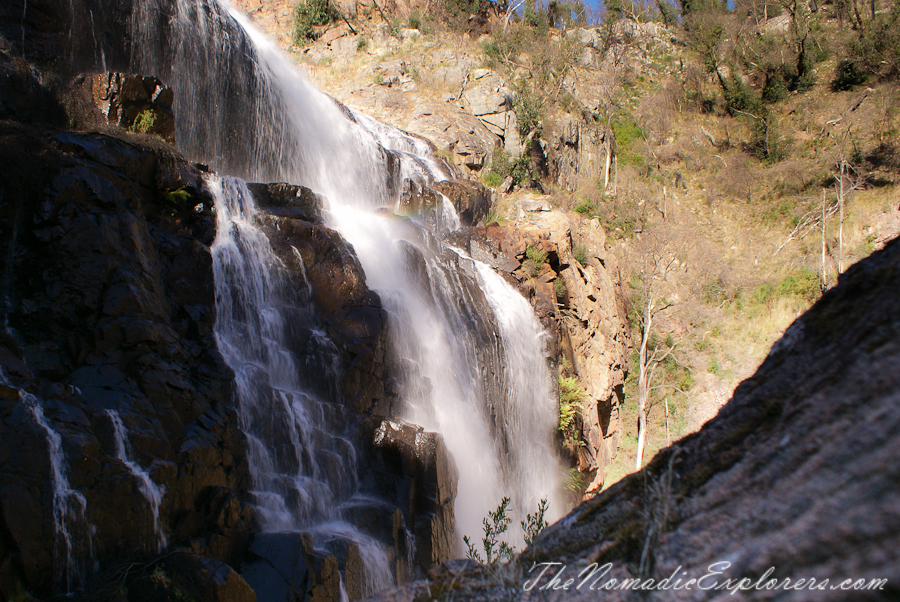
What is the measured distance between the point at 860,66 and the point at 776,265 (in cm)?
1303

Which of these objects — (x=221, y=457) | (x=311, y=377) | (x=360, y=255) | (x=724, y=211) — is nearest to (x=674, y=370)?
(x=724, y=211)

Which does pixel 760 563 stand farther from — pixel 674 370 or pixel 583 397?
pixel 674 370

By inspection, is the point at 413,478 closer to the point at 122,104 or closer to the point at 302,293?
the point at 302,293

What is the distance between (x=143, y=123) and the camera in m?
10.3

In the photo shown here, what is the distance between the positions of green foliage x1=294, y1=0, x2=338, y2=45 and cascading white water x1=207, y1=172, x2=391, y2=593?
25174mm

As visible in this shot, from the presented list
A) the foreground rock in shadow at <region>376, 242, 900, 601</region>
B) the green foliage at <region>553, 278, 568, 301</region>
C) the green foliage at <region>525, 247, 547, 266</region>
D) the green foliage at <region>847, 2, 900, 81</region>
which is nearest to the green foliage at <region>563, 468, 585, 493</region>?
the green foliage at <region>553, 278, 568, 301</region>

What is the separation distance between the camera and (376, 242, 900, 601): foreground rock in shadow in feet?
3.87

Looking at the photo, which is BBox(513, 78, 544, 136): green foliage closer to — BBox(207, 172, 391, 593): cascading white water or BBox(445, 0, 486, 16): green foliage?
BBox(445, 0, 486, 16): green foliage

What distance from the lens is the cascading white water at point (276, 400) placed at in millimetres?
8172

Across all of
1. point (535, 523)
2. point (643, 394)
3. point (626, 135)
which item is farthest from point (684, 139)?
point (535, 523)

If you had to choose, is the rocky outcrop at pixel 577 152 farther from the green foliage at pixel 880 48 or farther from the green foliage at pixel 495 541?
the green foliage at pixel 495 541

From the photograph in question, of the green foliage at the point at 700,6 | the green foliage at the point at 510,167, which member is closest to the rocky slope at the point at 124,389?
the green foliage at the point at 510,167

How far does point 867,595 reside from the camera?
105cm

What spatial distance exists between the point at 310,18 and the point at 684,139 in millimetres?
22947
